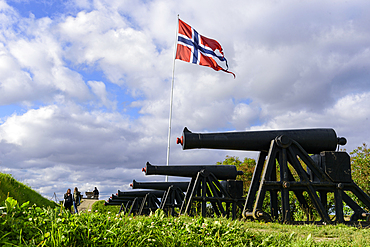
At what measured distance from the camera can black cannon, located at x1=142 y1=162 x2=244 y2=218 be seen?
11430 millimetres

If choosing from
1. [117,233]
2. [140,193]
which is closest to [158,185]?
[140,193]

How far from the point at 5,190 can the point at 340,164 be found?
12008 mm

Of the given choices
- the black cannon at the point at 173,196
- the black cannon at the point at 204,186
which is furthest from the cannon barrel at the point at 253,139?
the black cannon at the point at 173,196

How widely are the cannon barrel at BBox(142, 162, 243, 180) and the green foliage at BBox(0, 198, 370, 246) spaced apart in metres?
7.48

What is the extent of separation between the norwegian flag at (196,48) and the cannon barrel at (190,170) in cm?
538

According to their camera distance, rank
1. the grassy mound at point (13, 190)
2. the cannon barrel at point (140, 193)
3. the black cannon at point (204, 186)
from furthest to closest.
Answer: the cannon barrel at point (140, 193) → the grassy mound at point (13, 190) → the black cannon at point (204, 186)

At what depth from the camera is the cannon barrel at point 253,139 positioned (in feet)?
27.3

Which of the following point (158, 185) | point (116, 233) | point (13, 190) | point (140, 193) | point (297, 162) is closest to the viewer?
point (116, 233)

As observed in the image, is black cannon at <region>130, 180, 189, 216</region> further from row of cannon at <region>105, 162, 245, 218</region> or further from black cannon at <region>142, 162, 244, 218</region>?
black cannon at <region>142, 162, 244, 218</region>

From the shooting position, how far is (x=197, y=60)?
16.1 metres

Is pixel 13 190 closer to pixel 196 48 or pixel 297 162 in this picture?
pixel 196 48

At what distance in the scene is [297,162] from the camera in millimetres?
7910

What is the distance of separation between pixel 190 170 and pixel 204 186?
5.22 feet

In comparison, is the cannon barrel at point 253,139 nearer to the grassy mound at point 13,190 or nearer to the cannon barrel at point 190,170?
the cannon barrel at point 190,170
